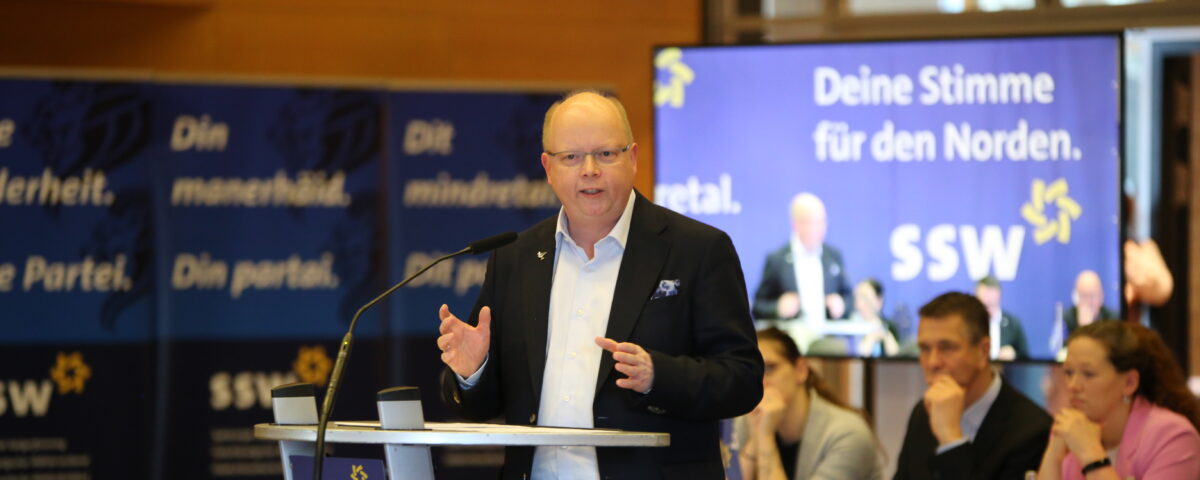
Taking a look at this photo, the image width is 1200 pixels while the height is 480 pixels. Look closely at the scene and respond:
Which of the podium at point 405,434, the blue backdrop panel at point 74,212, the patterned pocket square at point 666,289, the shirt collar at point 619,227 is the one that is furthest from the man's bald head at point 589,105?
the blue backdrop panel at point 74,212

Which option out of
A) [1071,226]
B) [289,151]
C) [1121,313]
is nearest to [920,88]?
[1071,226]

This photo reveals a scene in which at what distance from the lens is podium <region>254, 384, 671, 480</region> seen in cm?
181

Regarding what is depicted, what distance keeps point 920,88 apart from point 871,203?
1.29 feet

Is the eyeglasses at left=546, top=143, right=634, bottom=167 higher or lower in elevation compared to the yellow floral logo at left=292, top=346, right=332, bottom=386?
higher

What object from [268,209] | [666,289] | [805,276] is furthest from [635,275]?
[268,209]

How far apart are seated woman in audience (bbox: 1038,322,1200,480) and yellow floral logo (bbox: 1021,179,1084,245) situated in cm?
105

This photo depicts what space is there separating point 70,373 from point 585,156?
3.26m

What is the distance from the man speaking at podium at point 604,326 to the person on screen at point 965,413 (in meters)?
1.34

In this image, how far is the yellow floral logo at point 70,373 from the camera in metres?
4.86

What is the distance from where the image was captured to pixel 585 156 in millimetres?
2225

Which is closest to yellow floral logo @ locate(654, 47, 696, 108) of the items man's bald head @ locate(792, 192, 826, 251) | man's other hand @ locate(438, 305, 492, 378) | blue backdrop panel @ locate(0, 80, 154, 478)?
man's bald head @ locate(792, 192, 826, 251)

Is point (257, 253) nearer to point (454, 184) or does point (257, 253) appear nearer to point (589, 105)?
point (454, 184)

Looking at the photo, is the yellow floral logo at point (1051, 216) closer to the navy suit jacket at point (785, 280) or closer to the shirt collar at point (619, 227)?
the navy suit jacket at point (785, 280)

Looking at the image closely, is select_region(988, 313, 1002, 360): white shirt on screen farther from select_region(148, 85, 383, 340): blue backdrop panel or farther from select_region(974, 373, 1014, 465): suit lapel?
select_region(148, 85, 383, 340): blue backdrop panel
